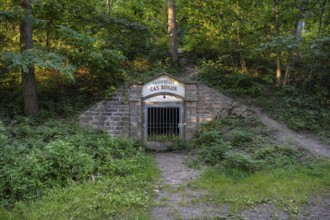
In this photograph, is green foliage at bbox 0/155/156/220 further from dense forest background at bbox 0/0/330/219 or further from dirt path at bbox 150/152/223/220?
dirt path at bbox 150/152/223/220

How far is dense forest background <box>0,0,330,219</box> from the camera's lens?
6363mm

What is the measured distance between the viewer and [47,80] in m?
11.4

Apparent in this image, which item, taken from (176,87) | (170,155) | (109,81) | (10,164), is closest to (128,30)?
(109,81)

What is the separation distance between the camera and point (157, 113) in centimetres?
1048

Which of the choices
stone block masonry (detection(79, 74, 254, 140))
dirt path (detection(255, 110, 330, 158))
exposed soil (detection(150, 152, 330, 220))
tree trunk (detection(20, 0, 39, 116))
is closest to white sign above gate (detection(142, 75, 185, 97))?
stone block masonry (detection(79, 74, 254, 140))

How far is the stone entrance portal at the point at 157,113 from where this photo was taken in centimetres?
1027

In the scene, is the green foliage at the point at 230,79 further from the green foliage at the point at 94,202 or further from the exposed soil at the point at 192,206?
the green foliage at the point at 94,202

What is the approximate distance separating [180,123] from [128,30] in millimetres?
5488

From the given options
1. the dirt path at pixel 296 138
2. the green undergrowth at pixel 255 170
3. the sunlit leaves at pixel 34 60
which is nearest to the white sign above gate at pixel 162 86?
the green undergrowth at pixel 255 170

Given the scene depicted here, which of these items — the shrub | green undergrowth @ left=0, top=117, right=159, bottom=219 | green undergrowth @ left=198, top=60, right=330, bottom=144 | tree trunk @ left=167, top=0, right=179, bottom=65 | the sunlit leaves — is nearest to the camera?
green undergrowth @ left=0, top=117, right=159, bottom=219

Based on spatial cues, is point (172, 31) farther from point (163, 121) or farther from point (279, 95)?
point (279, 95)

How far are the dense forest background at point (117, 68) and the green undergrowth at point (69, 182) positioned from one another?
0.09 feet

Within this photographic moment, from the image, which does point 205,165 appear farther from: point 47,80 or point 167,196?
point 47,80

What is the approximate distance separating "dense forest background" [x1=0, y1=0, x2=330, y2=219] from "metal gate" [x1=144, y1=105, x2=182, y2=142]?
36.6 inches
